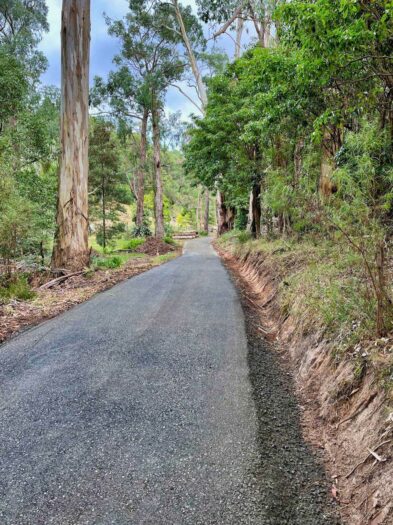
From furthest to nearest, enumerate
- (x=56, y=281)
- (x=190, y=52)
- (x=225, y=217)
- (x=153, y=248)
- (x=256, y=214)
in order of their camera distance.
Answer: (x=225, y=217) < (x=190, y=52) < (x=153, y=248) < (x=256, y=214) < (x=56, y=281)

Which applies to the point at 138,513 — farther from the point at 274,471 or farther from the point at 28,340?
the point at 28,340

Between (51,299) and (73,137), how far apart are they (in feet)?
15.4

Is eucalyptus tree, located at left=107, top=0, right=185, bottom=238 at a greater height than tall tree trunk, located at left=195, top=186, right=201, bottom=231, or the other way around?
eucalyptus tree, located at left=107, top=0, right=185, bottom=238

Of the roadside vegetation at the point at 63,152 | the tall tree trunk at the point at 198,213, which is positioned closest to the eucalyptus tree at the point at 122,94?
the roadside vegetation at the point at 63,152

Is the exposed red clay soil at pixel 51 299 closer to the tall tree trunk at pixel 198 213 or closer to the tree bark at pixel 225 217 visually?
the tree bark at pixel 225 217

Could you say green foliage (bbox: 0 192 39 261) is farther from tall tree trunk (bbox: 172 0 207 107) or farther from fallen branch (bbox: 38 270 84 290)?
tall tree trunk (bbox: 172 0 207 107)

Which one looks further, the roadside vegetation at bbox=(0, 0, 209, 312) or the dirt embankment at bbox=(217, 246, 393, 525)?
the roadside vegetation at bbox=(0, 0, 209, 312)

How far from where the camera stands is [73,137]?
28.7 feet

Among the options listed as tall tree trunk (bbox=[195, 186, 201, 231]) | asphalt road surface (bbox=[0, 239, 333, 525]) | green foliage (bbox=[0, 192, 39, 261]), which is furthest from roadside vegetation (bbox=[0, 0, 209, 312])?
tall tree trunk (bbox=[195, 186, 201, 231])

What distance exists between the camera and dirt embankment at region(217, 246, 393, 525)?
1.79m

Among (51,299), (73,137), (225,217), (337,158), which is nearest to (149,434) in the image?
(51,299)

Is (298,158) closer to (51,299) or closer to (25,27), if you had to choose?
(51,299)

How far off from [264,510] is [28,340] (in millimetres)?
3437

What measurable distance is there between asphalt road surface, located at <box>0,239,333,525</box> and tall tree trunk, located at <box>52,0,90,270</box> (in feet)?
16.0
